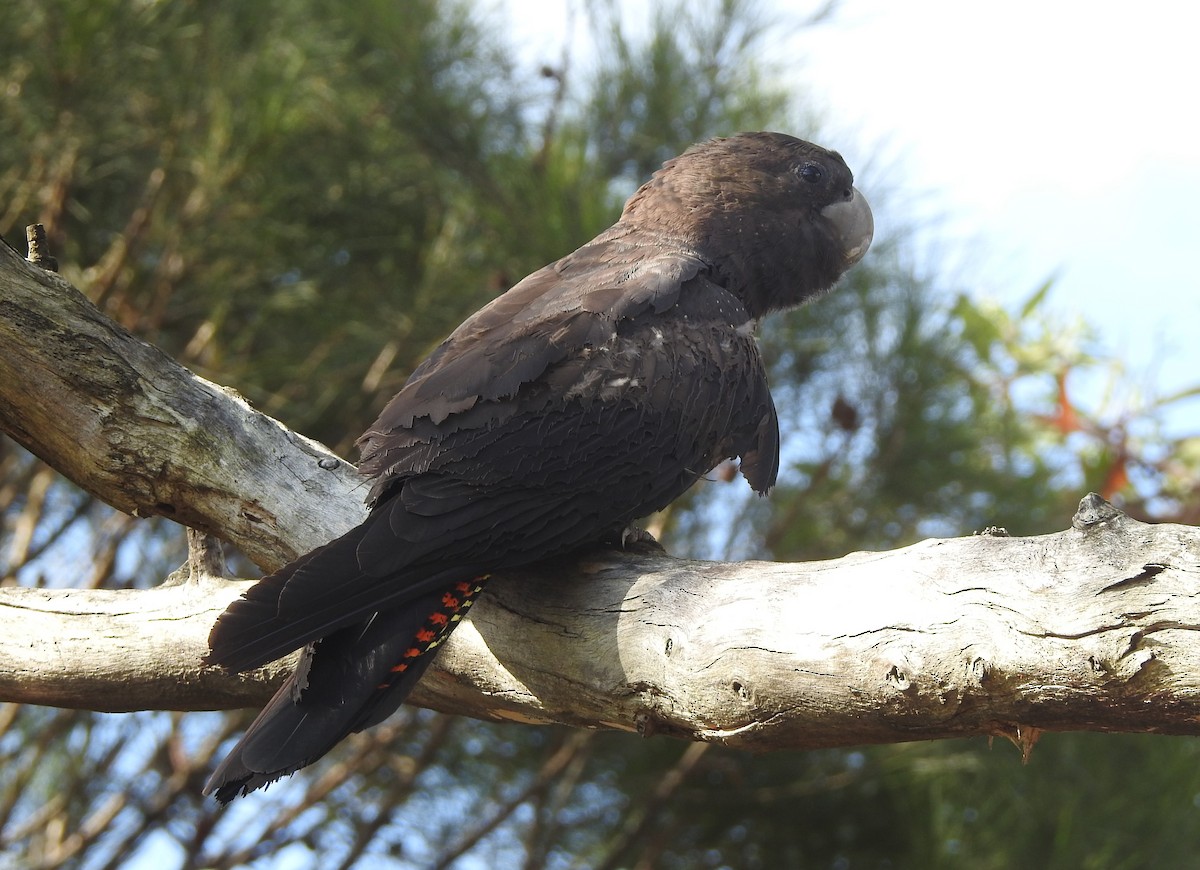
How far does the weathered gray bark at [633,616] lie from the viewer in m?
1.54

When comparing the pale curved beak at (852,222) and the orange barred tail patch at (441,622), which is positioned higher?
the pale curved beak at (852,222)

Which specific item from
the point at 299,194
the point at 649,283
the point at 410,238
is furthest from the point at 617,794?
the point at 649,283

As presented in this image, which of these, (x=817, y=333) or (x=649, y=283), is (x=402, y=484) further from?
(x=817, y=333)

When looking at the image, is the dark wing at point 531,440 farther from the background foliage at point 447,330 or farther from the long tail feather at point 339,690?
the background foliage at point 447,330

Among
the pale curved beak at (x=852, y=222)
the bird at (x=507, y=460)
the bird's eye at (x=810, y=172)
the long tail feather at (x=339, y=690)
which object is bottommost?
the long tail feather at (x=339, y=690)

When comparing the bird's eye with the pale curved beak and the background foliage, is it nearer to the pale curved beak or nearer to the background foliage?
the pale curved beak

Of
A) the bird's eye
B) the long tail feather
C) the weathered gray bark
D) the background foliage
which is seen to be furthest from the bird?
the background foliage

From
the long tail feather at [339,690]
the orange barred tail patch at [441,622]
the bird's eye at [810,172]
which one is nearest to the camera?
the long tail feather at [339,690]

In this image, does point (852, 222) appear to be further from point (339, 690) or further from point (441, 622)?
point (339, 690)

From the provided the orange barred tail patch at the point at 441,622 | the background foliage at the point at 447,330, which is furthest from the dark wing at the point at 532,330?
the background foliage at the point at 447,330

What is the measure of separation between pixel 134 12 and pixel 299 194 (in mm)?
880

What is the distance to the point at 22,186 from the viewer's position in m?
3.79

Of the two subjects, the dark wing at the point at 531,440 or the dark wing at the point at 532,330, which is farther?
the dark wing at the point at 532,330

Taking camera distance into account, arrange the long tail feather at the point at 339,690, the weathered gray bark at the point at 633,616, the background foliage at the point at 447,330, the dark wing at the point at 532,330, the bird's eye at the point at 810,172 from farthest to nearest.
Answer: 1. the background foliage at the point at 447,330
2. the bird's eye at the point at 810,172
3. the dark wing at the point at 532,330
4. the long tail feather at the point at 339,690
5. the weathered gray bark at the point at 633,616
